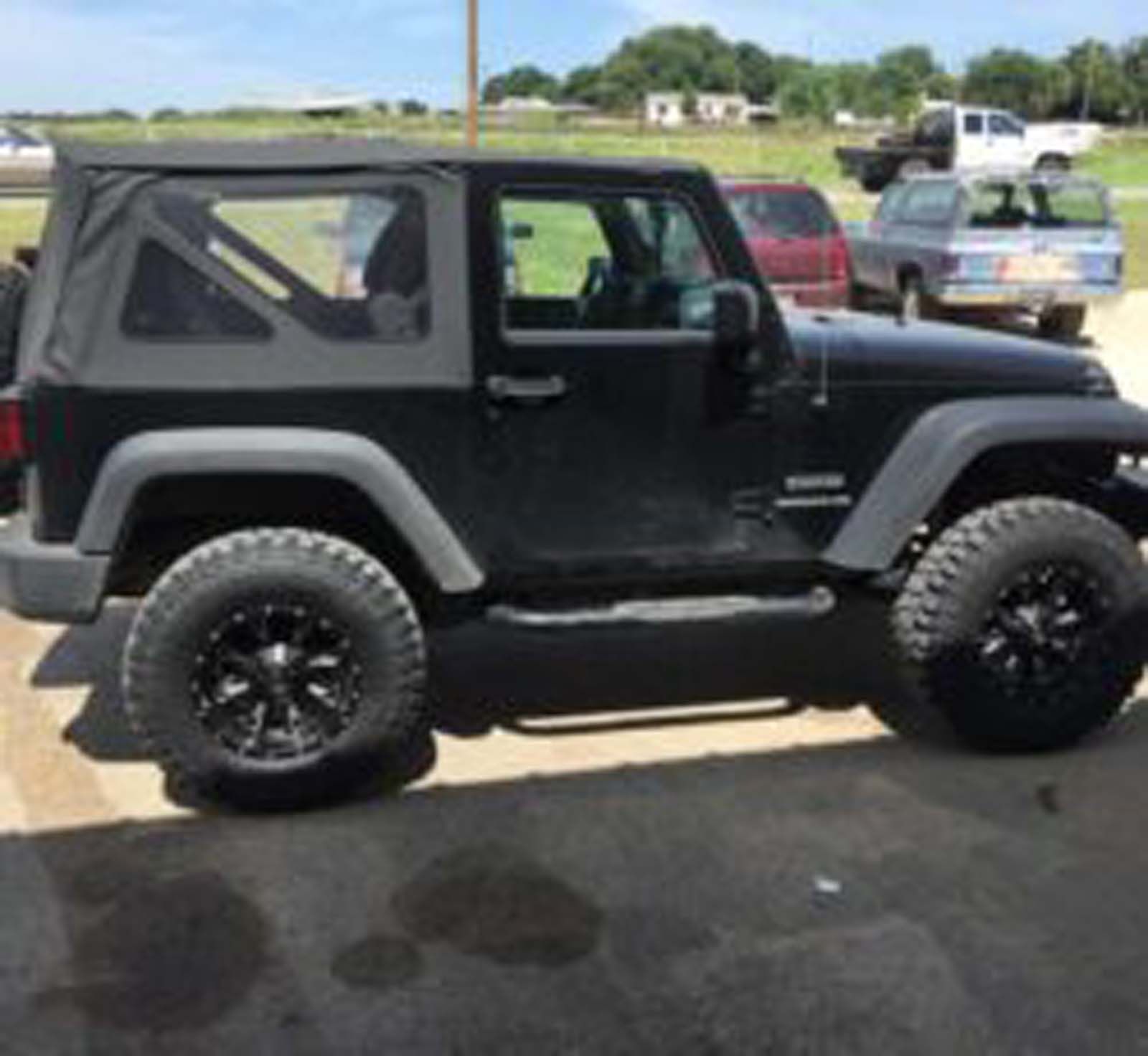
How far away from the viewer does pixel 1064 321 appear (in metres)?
14.1

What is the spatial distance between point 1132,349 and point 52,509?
37.0 ft

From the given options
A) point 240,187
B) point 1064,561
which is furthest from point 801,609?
point 240,187

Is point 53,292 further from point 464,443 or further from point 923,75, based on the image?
point 923,75

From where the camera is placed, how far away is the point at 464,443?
4.34 metres

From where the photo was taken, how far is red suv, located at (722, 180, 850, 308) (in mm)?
12812

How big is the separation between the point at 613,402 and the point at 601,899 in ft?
4.53

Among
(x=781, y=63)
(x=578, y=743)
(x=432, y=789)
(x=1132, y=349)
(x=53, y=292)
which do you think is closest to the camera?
(x=53, y=292)

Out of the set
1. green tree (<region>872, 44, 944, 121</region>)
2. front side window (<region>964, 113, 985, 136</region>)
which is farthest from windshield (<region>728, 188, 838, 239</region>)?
green tree (<region>872, 44, 944, 121</region>)

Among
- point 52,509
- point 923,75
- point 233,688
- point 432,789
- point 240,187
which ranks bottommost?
point 432,789

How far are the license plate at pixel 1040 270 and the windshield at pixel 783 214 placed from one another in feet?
4.98

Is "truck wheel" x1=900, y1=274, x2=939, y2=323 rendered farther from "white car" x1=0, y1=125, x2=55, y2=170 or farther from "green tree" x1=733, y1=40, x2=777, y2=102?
"green tree" x1=733, y1=40, x2=777, y2=102

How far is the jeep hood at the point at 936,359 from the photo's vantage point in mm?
4660

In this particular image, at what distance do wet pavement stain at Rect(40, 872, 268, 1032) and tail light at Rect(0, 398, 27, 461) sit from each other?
3.96ft

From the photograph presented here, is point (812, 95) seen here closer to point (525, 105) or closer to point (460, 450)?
point (525, 105)
